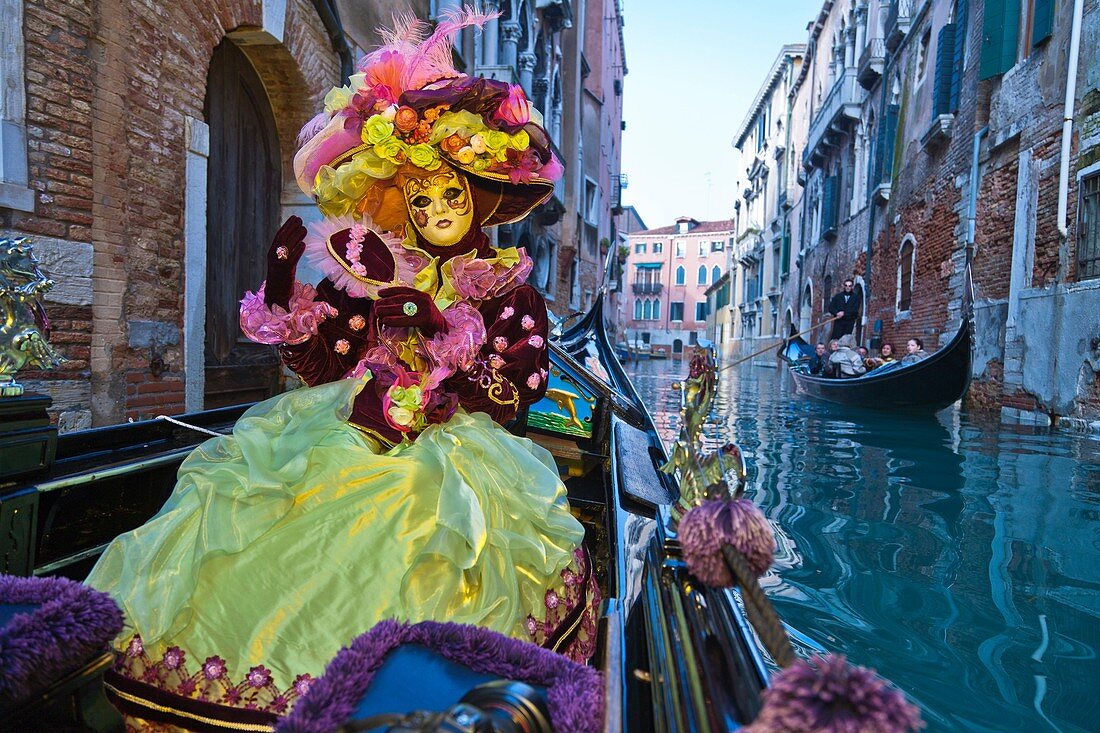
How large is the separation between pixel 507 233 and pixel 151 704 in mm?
7666

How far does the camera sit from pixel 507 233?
27.2 ft

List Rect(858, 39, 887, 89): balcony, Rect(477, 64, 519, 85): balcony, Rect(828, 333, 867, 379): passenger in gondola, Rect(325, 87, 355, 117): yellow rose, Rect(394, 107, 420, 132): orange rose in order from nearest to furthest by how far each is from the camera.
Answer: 1. Rect(394, 107, 420, 132): orange rose
2. Rect(325, 87, 355, 117): yellow rose
3. Rect(477, 64, 519, 85): balcony
4. Rect(828, 333, 867, 379): passenger in gondola
5. Rect(858, 39, 887, 89): balcony

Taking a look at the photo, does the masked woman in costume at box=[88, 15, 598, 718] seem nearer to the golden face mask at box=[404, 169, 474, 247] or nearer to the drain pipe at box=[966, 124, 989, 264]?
the golden face mask at box=[404, 169, 474, 247]

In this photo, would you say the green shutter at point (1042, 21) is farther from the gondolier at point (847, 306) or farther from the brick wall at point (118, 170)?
the brick wall at point (118, 170)

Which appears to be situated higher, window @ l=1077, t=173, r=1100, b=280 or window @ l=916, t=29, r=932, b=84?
window @ l=916, t=29, r=932, b=84

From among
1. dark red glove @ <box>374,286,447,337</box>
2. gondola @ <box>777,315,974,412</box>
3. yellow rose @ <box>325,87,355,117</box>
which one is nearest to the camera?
dark red glove @ <box>374,286,447,337</box>

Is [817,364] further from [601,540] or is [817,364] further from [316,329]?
[316,329]

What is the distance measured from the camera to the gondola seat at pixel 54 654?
660mm

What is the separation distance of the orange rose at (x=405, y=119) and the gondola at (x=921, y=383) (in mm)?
4771

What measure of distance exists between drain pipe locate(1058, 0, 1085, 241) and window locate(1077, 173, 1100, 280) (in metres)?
0.12

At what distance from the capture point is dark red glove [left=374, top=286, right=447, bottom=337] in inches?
55.9

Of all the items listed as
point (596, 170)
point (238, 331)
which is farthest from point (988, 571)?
point (596, 170)

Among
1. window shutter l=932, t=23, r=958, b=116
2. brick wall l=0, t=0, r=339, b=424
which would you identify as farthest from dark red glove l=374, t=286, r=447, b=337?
window shutter l=932, t=23, r=958, b=116

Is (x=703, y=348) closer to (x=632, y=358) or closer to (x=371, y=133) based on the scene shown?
(x=371, y=133)
